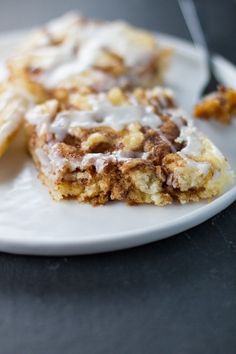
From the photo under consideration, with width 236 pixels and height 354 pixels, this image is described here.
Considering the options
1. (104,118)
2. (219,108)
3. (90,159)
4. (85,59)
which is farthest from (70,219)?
(85,59)

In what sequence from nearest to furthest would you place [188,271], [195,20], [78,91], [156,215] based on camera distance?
[188,271] → [156,215] → [78,91] → [195,20]

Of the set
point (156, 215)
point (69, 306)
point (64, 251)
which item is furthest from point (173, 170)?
point (69, 306)

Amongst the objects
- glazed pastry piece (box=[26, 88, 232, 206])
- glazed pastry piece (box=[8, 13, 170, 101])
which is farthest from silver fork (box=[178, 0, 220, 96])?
glazed pastry piece (box=[26, 88, 232, 206])

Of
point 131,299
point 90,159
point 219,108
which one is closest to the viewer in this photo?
point 131,299

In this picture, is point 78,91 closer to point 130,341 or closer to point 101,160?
point 101,160

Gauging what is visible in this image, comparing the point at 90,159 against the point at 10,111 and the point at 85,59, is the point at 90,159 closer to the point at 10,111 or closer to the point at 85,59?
the point at 10,111

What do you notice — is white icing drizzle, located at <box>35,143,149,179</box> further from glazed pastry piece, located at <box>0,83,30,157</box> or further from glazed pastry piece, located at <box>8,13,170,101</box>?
glazed pastry piece, located at <box>8,13,170,101</box>
